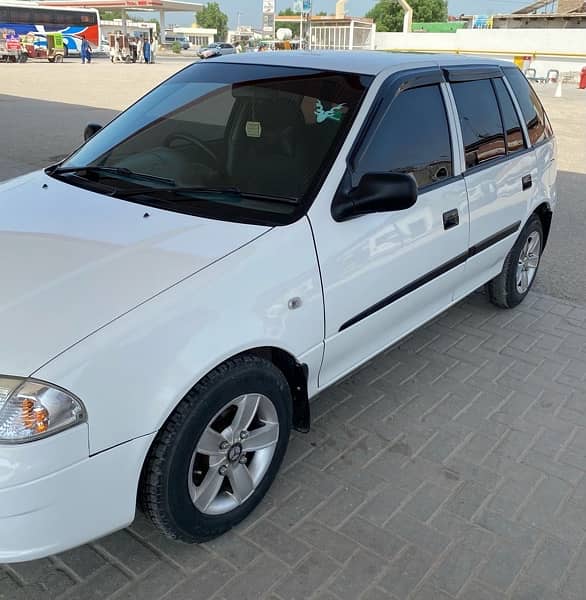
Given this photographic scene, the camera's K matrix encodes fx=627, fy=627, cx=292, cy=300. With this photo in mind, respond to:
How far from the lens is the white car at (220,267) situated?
74.8 inches

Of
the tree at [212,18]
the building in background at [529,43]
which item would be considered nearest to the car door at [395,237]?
the building in background at [529,43]

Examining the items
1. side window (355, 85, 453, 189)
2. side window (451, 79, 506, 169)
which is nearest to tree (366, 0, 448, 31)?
side window (451, 79, 506, 169)

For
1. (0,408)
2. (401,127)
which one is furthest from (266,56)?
(0,408)

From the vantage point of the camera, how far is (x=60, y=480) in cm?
185

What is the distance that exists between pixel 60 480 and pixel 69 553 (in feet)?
2.38

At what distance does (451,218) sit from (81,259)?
1.99 meters

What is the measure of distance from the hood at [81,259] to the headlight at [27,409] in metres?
0.05

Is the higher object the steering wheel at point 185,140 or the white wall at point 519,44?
the white wall at point 519,44

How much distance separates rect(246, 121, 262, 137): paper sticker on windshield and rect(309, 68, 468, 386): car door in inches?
22.7

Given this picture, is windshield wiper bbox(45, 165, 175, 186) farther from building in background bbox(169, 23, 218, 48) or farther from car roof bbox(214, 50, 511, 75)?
building in background bbox(169, 23, 218, 48)

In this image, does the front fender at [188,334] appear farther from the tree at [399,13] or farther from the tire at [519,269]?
the tree at [399,13]

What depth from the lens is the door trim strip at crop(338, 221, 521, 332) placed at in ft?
9.51

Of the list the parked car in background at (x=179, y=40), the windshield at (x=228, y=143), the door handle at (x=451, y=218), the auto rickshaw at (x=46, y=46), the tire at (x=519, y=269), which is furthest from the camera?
the parked car in background at (x=179, y=40)

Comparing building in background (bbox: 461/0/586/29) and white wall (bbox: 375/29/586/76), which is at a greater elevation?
building in background (bbox: 461/0/586/29)
